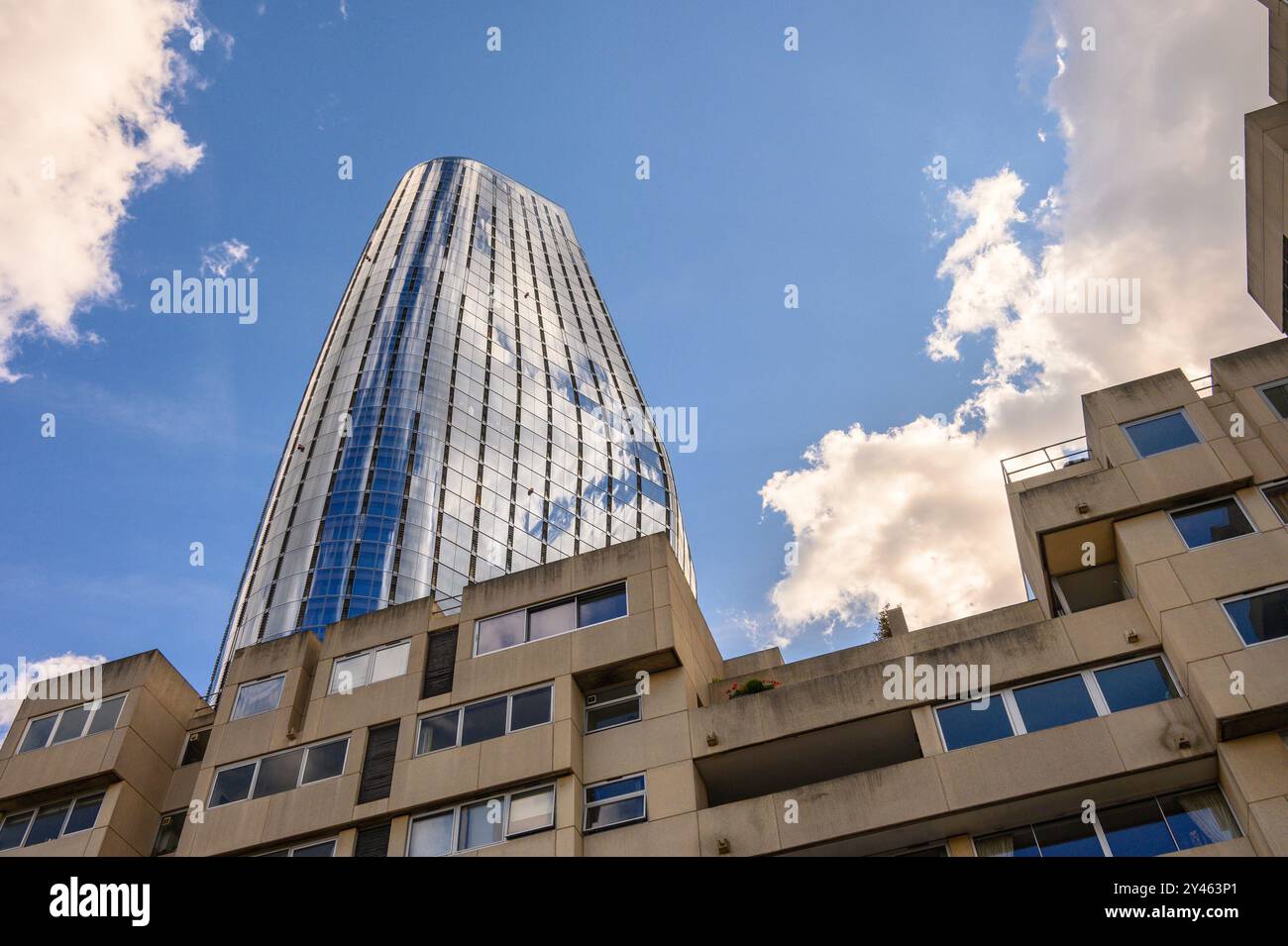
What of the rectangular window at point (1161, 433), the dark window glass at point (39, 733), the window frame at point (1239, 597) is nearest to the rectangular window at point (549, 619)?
the dark window glass at point (39, 733)

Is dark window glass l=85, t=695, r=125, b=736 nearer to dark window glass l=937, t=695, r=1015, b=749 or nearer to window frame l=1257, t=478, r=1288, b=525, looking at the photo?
dark window glass l=937, t=695, r=1015, b=749

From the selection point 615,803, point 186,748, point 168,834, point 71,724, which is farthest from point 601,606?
point 71,724

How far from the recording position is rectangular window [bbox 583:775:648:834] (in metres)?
24.3

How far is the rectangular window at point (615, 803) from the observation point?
79.7 feet

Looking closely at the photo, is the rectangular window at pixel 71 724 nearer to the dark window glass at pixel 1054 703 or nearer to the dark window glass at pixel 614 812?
the dark window glass at pixel 614 812

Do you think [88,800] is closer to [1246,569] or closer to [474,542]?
[1246,569]

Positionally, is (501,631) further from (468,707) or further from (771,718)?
(771,718)

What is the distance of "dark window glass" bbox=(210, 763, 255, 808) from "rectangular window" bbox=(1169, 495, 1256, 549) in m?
23.5

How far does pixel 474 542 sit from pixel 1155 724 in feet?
357

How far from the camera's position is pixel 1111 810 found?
71.4 feet

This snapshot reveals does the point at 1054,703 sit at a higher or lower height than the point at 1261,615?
lower

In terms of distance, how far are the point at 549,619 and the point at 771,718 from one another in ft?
21.6

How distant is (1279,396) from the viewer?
85.3ft

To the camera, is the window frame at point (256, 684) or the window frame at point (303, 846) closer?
the window frame at point (303, 846)
